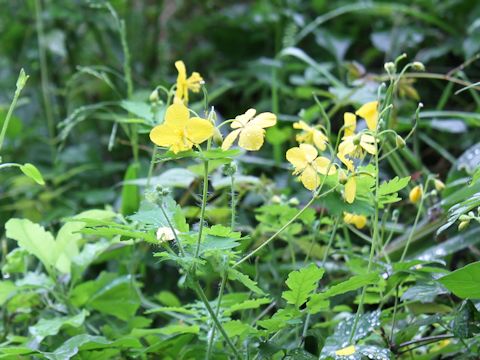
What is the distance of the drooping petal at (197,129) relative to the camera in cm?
70

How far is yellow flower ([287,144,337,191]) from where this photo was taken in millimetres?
783

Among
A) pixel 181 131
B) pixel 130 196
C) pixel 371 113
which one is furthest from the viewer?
pixel 130 196

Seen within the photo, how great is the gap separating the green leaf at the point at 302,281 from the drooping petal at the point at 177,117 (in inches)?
7.5

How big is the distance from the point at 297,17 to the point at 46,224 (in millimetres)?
850

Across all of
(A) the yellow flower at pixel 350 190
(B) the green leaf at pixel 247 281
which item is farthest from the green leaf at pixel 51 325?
(A) the yellow flower at pixel 350 190

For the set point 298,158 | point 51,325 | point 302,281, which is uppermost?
point 298,158

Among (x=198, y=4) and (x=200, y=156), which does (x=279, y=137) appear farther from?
(x=198, y=4)

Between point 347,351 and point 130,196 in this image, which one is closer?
point 347,351

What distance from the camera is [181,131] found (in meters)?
0.71

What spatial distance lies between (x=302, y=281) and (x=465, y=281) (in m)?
0.17

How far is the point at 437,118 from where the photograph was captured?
63.0 inches

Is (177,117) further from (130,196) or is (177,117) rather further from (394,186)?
(130,196)

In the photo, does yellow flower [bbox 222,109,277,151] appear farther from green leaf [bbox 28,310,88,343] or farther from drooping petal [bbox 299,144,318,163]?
green leaf [bbox 28,310,88,343]

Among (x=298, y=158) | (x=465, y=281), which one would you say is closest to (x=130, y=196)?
(x=298, y=158)
